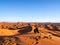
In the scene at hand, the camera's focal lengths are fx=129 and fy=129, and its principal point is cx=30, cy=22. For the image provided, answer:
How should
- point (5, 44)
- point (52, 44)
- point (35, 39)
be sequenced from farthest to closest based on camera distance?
point (35, 39) < point (52, 44) < point (5, 44)

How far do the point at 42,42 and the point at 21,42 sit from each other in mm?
1994

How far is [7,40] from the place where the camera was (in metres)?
12.1

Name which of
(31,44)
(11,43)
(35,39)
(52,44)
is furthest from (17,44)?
(52,44)

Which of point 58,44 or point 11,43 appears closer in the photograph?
point 11,43

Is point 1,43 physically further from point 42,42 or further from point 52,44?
point 52,44

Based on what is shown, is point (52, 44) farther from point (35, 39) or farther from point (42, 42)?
Result: point (35, 39)

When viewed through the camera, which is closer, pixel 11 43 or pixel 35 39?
pixel 11 43

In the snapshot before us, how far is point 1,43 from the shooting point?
37.9ft

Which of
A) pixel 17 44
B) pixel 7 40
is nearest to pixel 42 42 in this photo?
pixel 17 44

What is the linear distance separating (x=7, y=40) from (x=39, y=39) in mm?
3128

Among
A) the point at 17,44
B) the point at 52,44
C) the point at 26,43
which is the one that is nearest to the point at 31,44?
the point at 26,43

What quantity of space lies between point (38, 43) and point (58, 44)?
6.62ft

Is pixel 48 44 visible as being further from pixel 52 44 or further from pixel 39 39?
pixel 39 39

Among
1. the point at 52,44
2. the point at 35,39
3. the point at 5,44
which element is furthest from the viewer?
the point at 35,39
